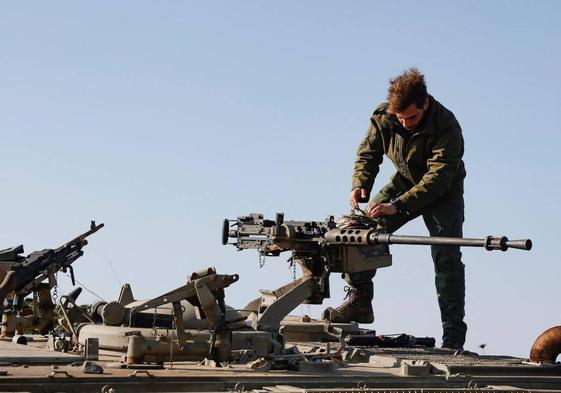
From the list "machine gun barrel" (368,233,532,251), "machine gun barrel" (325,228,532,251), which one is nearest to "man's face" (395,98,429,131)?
"machine gun barrel" (325,228,532,251)

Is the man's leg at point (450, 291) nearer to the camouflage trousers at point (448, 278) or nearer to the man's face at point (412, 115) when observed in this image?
the camouflage trousers at point (448, 278)

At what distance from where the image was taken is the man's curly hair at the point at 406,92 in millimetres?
16109

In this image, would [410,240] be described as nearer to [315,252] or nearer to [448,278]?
[315,252]

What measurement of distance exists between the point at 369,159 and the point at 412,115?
1377mm

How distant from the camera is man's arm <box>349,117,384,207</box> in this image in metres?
17.5

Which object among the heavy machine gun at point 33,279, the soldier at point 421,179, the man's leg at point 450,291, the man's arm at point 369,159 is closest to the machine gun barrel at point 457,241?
the soldier at point 421,179

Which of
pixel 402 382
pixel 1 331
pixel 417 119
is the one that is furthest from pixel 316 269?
pixel 1 331

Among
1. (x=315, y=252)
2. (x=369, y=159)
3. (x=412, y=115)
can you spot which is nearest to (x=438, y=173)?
(x=412, y=115)

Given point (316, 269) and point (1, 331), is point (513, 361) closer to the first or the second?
point (316, 269)

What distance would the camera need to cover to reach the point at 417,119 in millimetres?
16500

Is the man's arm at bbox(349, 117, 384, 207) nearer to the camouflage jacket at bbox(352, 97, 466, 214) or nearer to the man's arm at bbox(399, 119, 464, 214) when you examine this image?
the camouflage jacket at bbox(352, 97, 466, 214)

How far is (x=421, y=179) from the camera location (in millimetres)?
16922

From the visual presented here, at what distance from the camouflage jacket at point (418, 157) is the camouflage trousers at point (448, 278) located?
25 centimetres

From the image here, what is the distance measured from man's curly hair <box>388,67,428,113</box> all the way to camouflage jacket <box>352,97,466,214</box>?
12.0 inches
